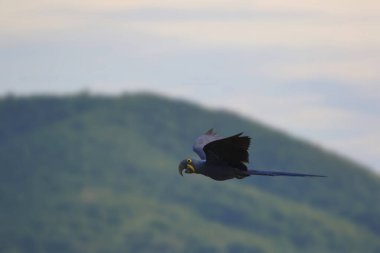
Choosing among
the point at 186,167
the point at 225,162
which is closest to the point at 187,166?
the point at 186,167

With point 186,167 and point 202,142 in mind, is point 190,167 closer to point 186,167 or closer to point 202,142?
point 186,167

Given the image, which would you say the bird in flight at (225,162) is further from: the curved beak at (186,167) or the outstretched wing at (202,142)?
the outstretched wing at (202,142)

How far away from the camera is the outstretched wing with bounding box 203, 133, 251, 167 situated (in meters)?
33.3

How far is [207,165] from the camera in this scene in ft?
113

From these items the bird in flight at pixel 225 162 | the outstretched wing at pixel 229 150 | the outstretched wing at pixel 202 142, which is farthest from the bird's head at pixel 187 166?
the outstretched wing at pixel 202 142

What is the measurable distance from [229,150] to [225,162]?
44 cm

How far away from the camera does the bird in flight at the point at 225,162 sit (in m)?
33.4

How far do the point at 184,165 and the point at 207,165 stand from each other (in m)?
0.57

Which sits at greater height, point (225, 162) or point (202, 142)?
point (202, 142)

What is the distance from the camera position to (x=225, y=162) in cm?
3403

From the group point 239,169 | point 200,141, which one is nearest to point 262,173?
point 239,169

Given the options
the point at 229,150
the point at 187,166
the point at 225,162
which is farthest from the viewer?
the point at 187,166

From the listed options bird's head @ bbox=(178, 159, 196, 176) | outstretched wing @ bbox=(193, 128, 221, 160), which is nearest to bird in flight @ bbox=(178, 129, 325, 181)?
bird's head @ bbox=(178, 159, 196, 176)

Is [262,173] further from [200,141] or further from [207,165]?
[200,141]
